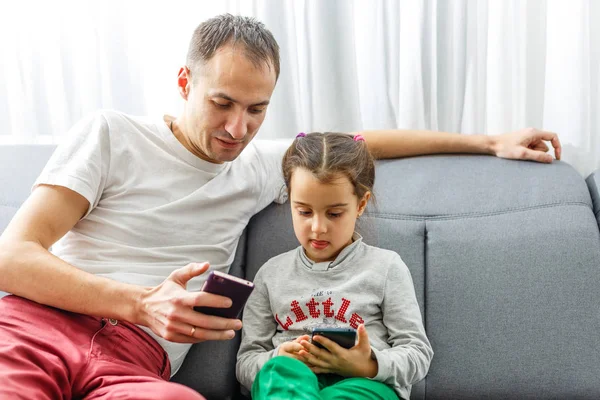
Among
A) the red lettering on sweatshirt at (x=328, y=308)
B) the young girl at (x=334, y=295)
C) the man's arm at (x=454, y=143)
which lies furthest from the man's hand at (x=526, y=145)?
the red lettering on sweatshirt at (x=328, y=308)

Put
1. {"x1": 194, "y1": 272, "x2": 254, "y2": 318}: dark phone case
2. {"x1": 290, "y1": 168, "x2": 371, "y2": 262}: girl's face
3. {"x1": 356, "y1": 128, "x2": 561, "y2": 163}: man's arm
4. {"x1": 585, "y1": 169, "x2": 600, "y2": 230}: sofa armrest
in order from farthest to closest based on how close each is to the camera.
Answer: {"x1": 356, "y1": 128, "x2": 561, "y2": 163}: man's arm < {"x1": 585, "y1": 169, "x2": 600, "y2": 230}: sofa armrest < {"x1": 290, "y1": 168, "x2": 371, "y2": 262}: girl's face < {"x1": 194, "y1": 272, "x2": 254, "y2": 318}: dark phone case

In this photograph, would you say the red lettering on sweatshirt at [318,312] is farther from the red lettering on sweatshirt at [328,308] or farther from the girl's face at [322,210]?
the girl's face at [322,210]

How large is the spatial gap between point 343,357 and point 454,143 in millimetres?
795

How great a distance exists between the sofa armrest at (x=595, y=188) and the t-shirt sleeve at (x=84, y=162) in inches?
48.0

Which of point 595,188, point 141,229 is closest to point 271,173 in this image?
point 141,229

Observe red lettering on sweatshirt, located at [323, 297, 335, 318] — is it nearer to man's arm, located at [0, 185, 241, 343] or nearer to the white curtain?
man's arm, located at [0, 185, 241, 343]

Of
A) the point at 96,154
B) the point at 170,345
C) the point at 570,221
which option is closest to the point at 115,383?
the point at 170,345

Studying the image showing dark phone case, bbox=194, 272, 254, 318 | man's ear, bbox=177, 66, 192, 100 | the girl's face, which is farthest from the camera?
man's ear, bbox=177, 66, 192, 100

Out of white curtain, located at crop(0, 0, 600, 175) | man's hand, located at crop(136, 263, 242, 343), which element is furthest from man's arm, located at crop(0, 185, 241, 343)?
white curtain, located at crop(0, 0, 600, 175)

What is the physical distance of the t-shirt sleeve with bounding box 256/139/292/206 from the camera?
1.90 m

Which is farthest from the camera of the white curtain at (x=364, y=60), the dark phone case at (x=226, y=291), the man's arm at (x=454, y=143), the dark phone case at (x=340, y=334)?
the white curtain at (x=364, y=60)

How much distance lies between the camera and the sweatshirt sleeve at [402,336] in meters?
1.52

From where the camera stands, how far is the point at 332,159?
163cm

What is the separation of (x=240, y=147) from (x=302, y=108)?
630 mm
